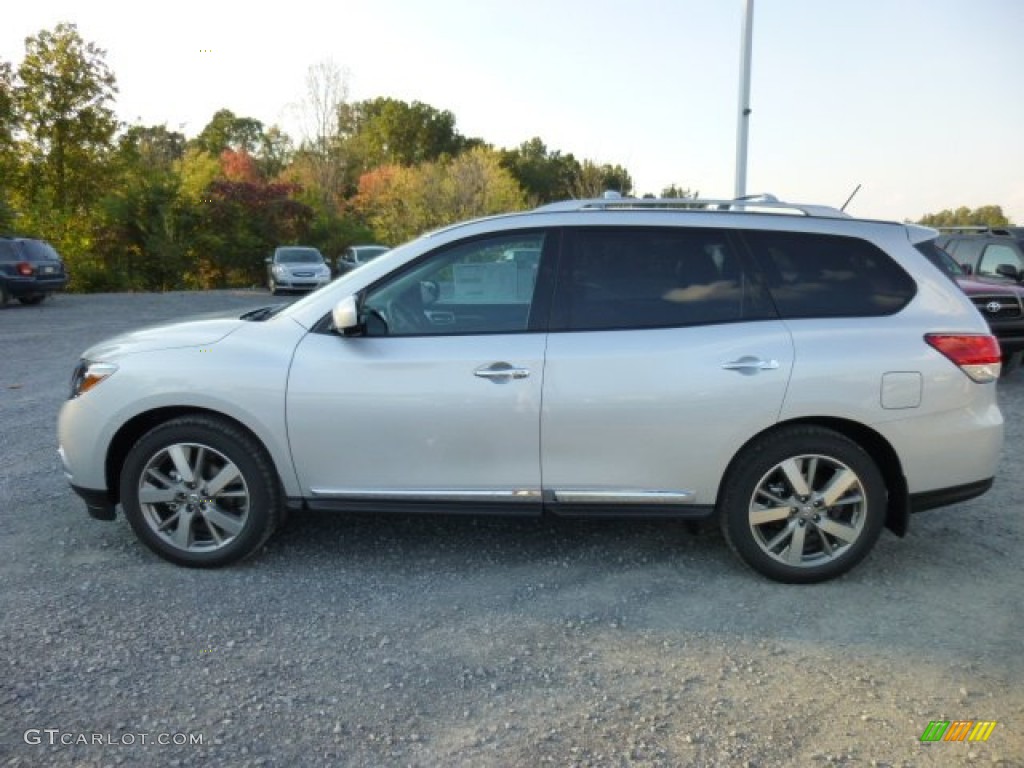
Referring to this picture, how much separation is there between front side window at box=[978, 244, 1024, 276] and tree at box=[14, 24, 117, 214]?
2881 cm

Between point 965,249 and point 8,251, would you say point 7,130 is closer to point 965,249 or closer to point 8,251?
point 8,251

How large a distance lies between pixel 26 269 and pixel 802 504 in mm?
21134

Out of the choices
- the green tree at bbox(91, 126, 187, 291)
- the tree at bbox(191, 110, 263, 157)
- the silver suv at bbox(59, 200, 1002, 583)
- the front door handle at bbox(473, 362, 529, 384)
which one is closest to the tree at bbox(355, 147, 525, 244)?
the green tree at bbox(91, 126, 187, 291)

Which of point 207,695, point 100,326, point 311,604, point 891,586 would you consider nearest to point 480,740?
point 207,695

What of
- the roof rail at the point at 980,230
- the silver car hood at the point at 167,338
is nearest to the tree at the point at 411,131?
the roof rail at the point at 980,230

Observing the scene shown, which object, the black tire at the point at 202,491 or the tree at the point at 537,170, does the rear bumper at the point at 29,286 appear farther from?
the tree at the point at 537,170

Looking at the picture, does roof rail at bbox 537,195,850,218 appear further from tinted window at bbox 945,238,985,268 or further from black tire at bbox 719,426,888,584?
tinted window at bbox 945,238,985,268

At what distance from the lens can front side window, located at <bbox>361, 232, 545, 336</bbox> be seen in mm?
3982

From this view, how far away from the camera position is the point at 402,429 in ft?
12.7

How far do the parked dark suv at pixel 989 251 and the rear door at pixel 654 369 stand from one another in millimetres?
8651

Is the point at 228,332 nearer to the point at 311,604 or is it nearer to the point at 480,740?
the point at 311,604

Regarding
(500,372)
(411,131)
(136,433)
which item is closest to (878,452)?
(500,372)

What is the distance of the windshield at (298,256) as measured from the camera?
27000mm

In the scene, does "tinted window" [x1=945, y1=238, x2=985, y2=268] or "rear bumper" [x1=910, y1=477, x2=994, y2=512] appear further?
"tinted window" [x1=945, y1=238, x2=985, y2=268]
